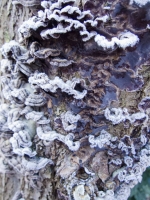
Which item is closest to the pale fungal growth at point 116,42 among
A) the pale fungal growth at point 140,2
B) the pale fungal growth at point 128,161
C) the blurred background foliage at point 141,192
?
the pale fungal growth at point 140,2

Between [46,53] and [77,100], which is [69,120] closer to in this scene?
[77,100]

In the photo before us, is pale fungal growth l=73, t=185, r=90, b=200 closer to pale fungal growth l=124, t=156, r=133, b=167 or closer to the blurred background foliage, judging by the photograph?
pale fungal growth l=124, t=156, r=133, b=167

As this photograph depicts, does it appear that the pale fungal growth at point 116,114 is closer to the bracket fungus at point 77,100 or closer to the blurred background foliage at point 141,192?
the bracket fungus at point 77,100

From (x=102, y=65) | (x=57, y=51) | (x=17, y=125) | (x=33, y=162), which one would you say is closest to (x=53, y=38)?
(x=57, y=51)

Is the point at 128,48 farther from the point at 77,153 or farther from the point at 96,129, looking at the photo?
the point at 77,153

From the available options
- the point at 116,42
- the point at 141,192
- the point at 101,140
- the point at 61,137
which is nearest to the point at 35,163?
the point at 61,137

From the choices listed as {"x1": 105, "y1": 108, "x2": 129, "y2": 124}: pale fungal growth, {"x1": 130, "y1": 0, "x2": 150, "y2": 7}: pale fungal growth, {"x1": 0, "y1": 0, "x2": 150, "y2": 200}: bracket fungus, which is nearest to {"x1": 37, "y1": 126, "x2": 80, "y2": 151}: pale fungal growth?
{"x1": 0, "y1": 0, "x2": 150, "y2": 200}: bracket fungus

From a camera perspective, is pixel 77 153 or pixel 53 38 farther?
pixel 77 153
